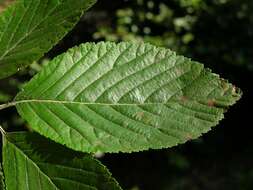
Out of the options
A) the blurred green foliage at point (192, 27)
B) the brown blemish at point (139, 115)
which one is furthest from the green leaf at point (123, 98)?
the blurred green foliage at point (192, 27)

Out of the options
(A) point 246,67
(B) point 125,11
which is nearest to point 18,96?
(B) point 125,11

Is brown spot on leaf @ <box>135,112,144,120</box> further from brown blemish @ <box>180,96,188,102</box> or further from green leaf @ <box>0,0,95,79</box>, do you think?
green leaf @ <box>0,0,95,79</box>

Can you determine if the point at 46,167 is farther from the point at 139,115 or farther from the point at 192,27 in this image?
the point at 192,27

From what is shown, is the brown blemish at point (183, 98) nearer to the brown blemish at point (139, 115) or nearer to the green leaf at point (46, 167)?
the brown blemish at point (139, 115)

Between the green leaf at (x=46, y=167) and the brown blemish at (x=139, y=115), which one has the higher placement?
the brown blemish at (x=139, y=115)

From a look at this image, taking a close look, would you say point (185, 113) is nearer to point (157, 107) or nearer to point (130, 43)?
point (157, 107)

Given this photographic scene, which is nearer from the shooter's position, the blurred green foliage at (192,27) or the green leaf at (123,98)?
the green leaf at (123,98)

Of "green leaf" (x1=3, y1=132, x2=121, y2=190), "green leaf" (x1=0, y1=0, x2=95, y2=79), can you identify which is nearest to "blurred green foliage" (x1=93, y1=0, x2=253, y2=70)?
"green leaf" (x1=0, y1=0, x2=95, y2=79)
